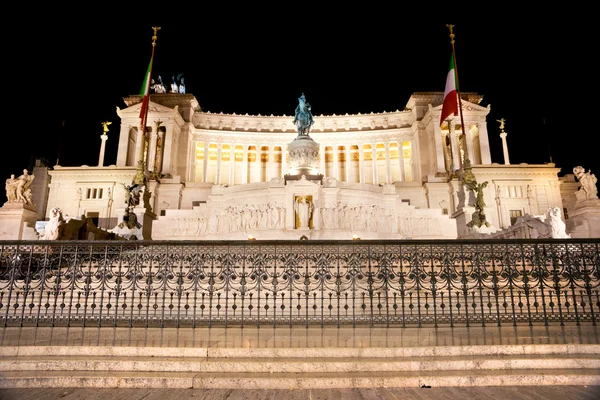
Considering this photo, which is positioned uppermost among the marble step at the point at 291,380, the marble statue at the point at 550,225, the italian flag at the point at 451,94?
the italian flag at the point at 451,94

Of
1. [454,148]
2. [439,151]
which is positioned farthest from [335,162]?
[454,148]

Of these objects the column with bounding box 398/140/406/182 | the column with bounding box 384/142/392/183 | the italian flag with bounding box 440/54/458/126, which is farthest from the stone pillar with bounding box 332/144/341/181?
the italian flag with bounding box 440/54/458/126

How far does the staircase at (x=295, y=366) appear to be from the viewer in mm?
4867

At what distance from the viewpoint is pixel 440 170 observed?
47.6 m

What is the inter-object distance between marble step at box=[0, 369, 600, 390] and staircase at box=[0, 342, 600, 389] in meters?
Answer: 0.01

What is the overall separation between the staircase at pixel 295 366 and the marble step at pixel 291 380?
0.01 meters

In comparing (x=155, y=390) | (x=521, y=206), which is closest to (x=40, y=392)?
(x=155, y=390)

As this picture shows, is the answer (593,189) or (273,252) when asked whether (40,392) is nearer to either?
(273,252)

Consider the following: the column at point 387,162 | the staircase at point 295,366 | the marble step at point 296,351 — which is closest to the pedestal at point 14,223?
the marble step at point 296,351

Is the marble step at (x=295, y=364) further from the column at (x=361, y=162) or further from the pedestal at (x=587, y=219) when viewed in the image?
the column at (x=361, y=162)

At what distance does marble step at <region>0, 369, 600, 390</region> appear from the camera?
482 centimetres

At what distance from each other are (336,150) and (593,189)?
33651mm

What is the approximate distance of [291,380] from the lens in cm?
486

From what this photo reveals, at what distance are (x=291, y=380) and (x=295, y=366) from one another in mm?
413
